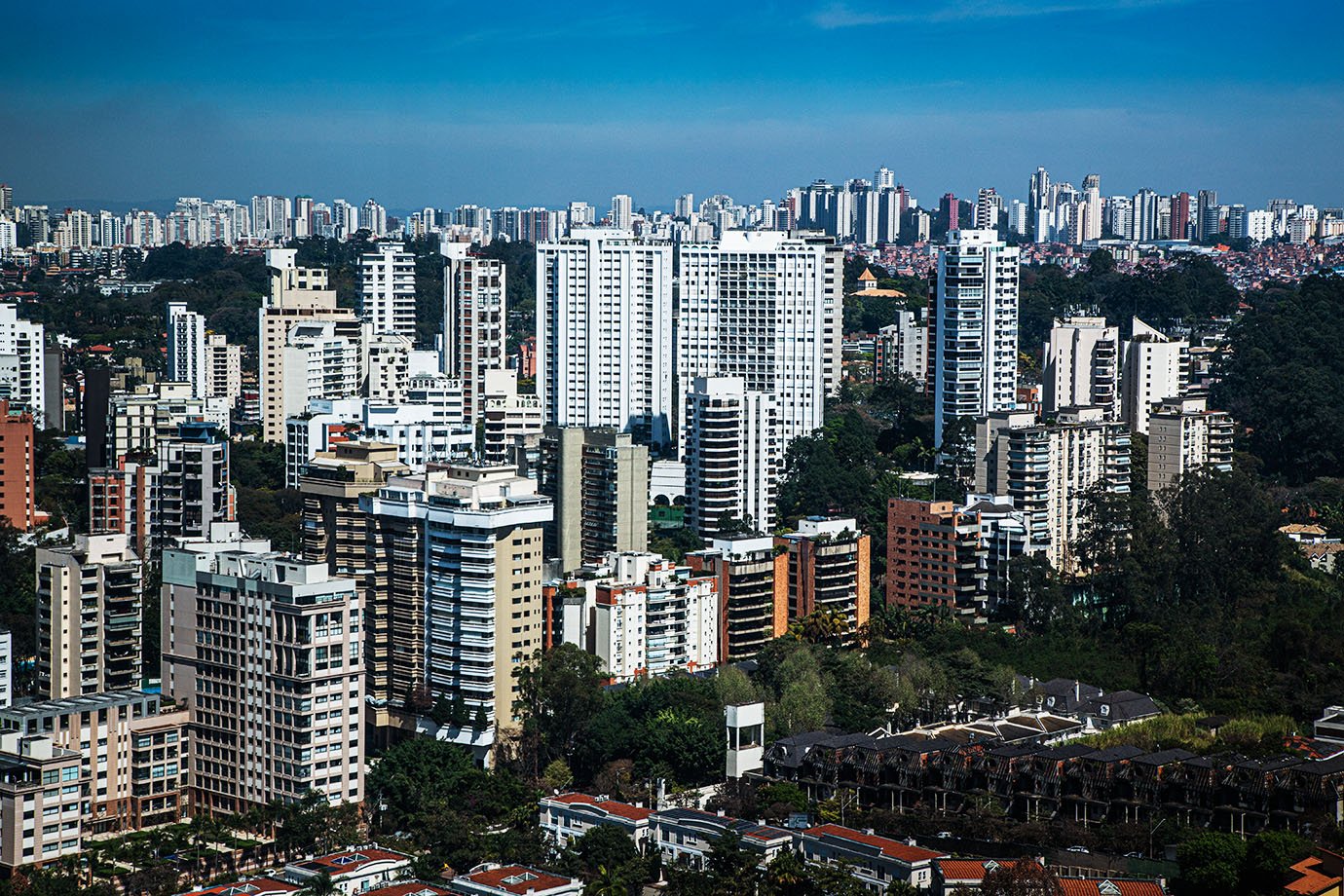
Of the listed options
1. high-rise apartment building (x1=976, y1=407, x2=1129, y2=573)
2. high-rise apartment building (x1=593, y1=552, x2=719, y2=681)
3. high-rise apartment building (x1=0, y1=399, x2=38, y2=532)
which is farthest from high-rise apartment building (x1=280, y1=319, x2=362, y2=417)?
high-rise apartment building (x1=593, y1=552, x2=719, y2=681)

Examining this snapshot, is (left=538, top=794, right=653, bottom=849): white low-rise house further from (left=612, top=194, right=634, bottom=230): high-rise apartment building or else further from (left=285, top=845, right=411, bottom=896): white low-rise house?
(left=612, top=194, right=634, bottom=230): high-rise apartment building

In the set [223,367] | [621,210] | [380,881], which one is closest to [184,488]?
[380,881]

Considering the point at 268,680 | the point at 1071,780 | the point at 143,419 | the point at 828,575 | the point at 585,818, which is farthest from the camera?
the point at 143,419

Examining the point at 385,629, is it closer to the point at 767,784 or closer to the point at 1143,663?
the point at 767,784

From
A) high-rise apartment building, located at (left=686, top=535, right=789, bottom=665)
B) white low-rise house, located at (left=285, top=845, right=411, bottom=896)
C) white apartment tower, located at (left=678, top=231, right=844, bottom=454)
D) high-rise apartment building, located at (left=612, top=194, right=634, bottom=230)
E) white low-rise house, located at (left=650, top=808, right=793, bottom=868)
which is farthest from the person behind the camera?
high-rise apartment building, located at (left=612, top=194, right=634, bottom=230)

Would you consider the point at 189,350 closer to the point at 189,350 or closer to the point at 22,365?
the point at 189,350

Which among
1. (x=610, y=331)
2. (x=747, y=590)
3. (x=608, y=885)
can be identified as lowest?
(x=608, y=885)

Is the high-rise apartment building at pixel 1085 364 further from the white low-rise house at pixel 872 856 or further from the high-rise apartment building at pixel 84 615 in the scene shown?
the white low-rise house at pixel 872 856
